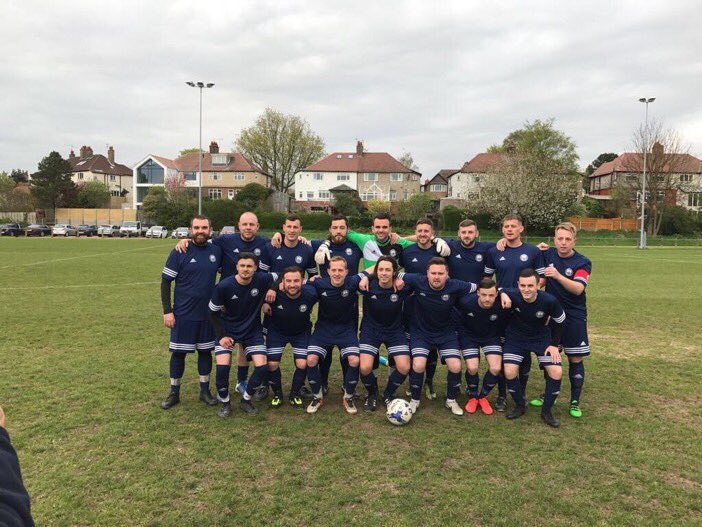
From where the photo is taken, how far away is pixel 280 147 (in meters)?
69.5

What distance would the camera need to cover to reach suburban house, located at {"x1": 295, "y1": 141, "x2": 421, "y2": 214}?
6538cm

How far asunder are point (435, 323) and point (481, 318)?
0.51 m

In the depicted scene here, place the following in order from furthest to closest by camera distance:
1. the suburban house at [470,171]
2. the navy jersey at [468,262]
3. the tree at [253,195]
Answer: the suburban house at [470,171], the tree at [253,195], the navy jersey at [468,262]

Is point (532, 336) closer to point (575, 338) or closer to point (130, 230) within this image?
point (575, 338)

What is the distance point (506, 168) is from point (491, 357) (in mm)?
47071

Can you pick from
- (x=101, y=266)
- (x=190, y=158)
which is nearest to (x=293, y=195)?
(x=190, y=158)

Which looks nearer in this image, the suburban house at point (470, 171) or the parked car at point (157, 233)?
the parked car at point (157, 233)

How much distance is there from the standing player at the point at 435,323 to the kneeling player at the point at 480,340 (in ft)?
0.46

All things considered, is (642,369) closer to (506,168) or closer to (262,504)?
(262,504)

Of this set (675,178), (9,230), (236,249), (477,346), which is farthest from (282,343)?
(675,178)

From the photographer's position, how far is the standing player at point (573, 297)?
5.21 meters

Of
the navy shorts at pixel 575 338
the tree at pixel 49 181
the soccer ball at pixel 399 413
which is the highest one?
the tree at pixel 49 181

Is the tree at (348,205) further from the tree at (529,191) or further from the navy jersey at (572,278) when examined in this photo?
the navy jersey at (572,278)

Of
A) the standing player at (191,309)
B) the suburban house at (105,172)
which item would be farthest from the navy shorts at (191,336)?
the suburban house at (105,172)
